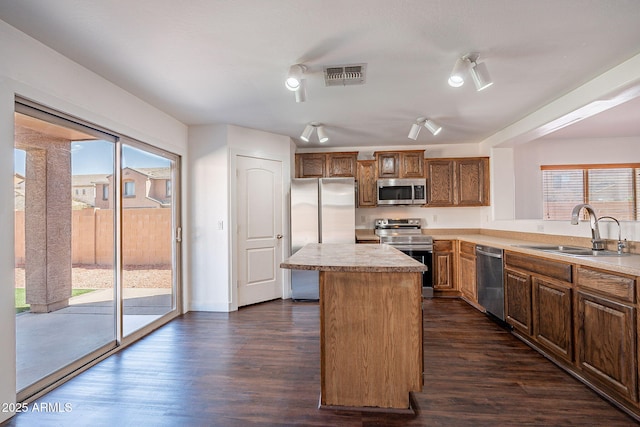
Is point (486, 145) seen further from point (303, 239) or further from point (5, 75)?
point (5, 75)

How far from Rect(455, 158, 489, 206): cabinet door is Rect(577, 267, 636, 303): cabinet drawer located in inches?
102

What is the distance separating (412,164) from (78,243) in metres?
4.26

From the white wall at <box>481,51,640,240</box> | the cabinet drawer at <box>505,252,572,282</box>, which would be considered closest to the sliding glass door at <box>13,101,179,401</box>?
the cabinet drawer at <box>505,252,572,282</box>

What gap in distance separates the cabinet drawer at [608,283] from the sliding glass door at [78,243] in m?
3.84

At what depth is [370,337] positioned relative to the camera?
184 centimetres

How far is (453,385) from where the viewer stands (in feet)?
6.79

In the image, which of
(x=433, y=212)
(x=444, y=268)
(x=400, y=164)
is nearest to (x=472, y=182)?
(x=433, y=212)

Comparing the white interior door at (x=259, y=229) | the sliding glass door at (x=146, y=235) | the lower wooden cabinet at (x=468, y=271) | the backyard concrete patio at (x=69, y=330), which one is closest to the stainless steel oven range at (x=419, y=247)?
the lower wooden cabinet at (x=468, y=271)

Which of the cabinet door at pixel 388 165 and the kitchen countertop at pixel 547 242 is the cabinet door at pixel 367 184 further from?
the kitchen countertop at pixel 547 242

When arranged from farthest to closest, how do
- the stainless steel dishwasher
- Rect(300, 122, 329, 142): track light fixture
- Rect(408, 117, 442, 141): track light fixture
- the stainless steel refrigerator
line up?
the stainless steel refrigerator < Rect(300, 122, 329, 142): track light fixture < Rect(408, 117, 442, 141): track light fixture < the stainless steel dishwasher

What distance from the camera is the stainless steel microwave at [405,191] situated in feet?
15.1

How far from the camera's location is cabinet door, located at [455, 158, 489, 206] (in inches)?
179

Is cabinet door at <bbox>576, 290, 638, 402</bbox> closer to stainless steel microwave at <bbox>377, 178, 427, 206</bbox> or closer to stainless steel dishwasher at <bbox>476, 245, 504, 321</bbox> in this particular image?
stainless steel dishwasher at <bbox>476, 245, 504, 321</bbox>

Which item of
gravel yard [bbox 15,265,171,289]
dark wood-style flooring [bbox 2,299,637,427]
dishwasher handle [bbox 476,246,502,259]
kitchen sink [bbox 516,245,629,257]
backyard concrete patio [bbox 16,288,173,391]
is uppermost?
kitchen sink [bbox 516,245,629,257]
